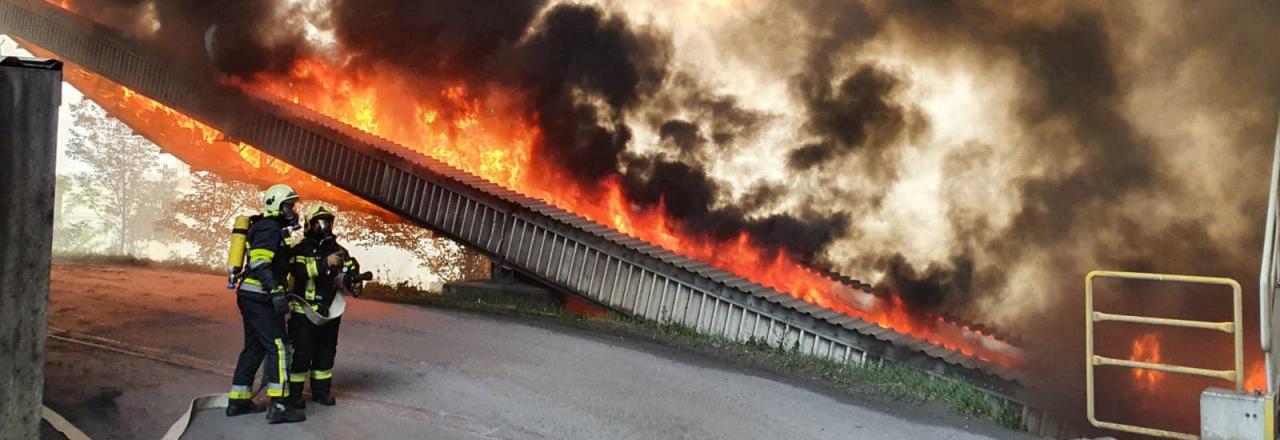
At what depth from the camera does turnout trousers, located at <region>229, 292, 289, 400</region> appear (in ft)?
25.3

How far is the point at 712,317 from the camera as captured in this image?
16172mm

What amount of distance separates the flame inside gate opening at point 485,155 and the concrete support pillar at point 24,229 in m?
14.3

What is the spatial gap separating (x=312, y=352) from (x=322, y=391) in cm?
49

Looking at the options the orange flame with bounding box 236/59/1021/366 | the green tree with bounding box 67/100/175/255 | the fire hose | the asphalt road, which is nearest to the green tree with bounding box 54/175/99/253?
the green tree with bounding box 67/100/175/255

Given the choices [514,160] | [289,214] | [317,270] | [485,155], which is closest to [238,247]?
[289,214]

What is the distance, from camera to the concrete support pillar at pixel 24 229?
5730 mm

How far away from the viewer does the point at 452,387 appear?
955cm

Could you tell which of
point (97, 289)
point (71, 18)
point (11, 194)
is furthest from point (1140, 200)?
point (71, 18)

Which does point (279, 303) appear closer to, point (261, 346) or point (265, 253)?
point (265, 253)

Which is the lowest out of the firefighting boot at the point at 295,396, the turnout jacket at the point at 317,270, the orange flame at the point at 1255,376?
the firefighting boot at the point at 295,396

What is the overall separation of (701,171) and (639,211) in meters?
1.69

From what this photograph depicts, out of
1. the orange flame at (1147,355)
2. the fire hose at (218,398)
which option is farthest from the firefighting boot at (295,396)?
the orange flame at (1147,355)

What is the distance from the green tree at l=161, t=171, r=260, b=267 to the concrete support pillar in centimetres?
2346

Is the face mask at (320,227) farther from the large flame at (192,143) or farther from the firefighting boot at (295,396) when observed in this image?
the large flame at (192,143)
